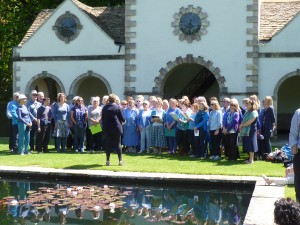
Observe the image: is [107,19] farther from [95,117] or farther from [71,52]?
[95,117]

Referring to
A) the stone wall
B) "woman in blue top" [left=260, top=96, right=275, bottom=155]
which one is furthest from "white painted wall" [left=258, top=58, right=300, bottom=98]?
the stone wall

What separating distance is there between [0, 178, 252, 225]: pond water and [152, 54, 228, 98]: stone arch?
1237 centimetres

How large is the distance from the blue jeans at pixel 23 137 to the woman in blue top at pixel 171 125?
13.7 ft

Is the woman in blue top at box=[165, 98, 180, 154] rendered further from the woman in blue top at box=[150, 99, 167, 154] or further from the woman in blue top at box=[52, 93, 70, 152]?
the woman in blue top at box=[52, 93, 70, 152]

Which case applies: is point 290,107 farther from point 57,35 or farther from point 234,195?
point 234,195

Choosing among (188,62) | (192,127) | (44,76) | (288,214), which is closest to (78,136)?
(192,127)

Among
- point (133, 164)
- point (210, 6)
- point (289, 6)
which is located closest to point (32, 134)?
point (133, 164)

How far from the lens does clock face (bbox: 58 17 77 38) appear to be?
26.2m

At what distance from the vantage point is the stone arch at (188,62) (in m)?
24.1

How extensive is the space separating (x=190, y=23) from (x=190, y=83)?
449 centimetres

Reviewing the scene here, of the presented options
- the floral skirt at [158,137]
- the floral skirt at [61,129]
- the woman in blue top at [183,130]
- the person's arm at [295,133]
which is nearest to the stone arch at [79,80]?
the floral skirt at [61,129]

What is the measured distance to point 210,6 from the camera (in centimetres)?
2430

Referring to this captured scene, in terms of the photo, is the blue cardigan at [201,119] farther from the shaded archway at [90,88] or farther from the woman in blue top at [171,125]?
the shaded archway at [90,88]

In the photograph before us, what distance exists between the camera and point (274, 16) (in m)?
25.4
